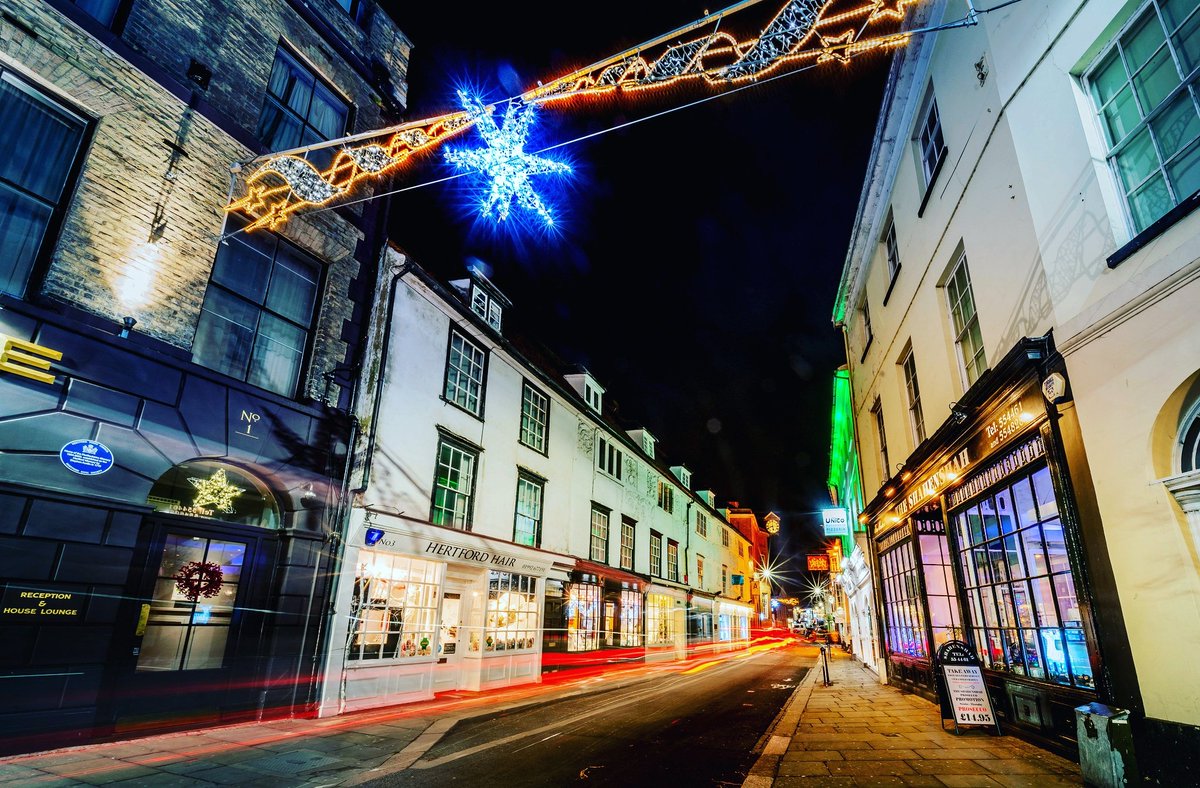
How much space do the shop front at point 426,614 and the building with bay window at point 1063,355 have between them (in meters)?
9.02

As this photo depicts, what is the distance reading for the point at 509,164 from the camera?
782cm

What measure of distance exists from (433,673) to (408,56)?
13459 mm

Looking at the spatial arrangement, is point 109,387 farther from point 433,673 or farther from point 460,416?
point 433,673

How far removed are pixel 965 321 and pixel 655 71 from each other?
5919 mm

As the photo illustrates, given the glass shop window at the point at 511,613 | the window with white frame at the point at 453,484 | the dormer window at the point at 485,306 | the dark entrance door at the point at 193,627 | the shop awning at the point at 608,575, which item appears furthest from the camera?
the shop awning at the point at 608,575

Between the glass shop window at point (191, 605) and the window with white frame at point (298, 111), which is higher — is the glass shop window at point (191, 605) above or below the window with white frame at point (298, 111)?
below

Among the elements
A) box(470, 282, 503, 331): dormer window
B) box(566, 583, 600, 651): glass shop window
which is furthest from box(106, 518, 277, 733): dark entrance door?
box(566, 583, 600, 651): glass shop window

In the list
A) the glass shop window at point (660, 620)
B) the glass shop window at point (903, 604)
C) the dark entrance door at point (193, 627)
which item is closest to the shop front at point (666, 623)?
the glass shop window at point (660, 620)

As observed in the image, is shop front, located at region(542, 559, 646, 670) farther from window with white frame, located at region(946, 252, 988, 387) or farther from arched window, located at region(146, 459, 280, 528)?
window with white frame, located at region(946, 252, 988, 387)

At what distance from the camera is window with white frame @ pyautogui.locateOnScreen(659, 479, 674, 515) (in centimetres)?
2721

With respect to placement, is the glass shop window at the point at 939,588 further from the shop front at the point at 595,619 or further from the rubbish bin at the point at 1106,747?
the shop front at the point at 595,619

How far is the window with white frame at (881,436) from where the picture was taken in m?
13.7

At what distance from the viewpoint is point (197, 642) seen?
787cm

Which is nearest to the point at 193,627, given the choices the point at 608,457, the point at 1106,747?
the point at 1106,747
